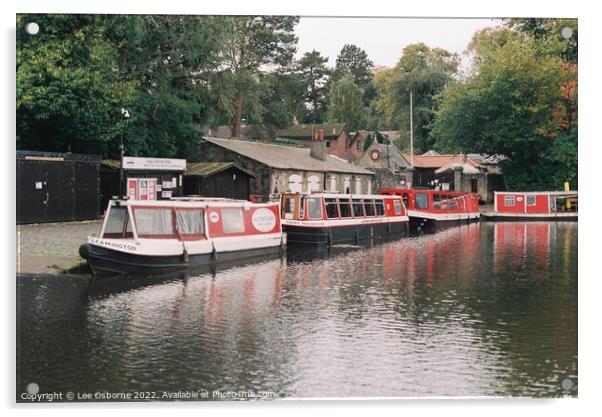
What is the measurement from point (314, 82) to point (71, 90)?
9.39 metres

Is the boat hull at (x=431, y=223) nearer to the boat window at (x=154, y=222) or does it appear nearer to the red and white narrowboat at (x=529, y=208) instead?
the red and white narrowboat at (x=529, y=208)

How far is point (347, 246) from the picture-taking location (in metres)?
31.3

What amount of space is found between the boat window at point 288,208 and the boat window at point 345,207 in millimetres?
2818

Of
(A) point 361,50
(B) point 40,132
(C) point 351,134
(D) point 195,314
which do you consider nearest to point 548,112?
(A) point 361,50

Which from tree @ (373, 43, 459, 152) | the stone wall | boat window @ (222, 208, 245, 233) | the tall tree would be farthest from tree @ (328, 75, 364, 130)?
boat window @ (222, 208, 245, 233)

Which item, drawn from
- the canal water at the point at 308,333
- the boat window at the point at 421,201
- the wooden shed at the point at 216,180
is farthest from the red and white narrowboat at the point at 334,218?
the wooden shed at the point at 216,180

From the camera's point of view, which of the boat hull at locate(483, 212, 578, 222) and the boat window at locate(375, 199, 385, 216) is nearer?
the boat window at locate(375, 199, 385, 216)

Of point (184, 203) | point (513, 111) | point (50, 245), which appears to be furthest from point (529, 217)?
point (50, 245)

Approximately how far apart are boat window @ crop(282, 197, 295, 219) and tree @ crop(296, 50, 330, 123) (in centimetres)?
485

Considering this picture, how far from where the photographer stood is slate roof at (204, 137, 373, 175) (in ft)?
142

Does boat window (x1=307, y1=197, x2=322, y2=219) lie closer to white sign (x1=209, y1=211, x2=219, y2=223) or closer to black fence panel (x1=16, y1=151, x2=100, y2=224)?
white sign (x1=209, y1=211, x2=219, y2=223)

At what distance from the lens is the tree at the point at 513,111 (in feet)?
78.4

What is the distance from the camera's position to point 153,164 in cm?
3428
